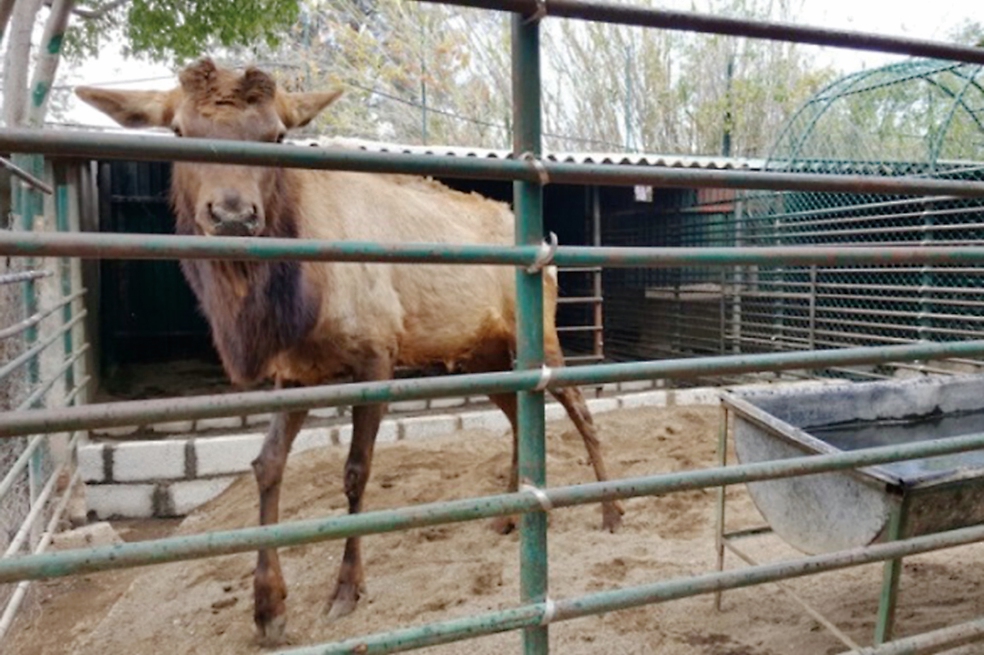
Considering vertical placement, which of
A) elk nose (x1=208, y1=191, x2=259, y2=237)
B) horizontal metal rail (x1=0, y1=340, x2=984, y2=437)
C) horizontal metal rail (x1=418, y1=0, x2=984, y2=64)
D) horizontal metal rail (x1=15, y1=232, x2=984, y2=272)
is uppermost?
horizontal metal rail (x1=418, y1=0, x2=984, y2=64)

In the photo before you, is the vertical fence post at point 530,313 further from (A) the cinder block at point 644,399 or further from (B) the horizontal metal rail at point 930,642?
(A) the cinder block at point 644,399

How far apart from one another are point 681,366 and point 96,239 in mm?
1194

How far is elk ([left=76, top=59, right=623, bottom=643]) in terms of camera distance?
2.68m

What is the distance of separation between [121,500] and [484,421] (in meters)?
2.92

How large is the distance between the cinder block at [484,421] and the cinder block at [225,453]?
1.76 metres

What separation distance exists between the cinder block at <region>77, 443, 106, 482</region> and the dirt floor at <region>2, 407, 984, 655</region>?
1.53 ft

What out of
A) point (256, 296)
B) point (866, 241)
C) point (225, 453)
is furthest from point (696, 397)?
point (256, 296)

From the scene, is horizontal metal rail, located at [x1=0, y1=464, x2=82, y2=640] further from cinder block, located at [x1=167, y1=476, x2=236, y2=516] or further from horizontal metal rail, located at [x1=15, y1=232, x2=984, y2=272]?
horizontal metal rail, located at [x1=15, y1=232, x2=984, y2=272]

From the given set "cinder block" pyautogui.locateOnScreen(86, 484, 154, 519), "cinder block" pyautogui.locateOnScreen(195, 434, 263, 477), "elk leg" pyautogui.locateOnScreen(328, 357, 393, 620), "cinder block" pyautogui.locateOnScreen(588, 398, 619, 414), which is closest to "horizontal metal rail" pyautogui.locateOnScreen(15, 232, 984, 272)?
"elk leg" pyautogui.locateOnScreen(328, 357, 393, 620)

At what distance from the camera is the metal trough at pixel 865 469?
2.21 meters

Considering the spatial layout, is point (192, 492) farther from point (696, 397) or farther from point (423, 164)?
point (696, 397)

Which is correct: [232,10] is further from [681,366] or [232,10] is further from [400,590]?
[681,366]

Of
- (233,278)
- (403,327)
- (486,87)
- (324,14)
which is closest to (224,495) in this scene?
(403,327)

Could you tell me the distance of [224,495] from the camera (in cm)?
525
